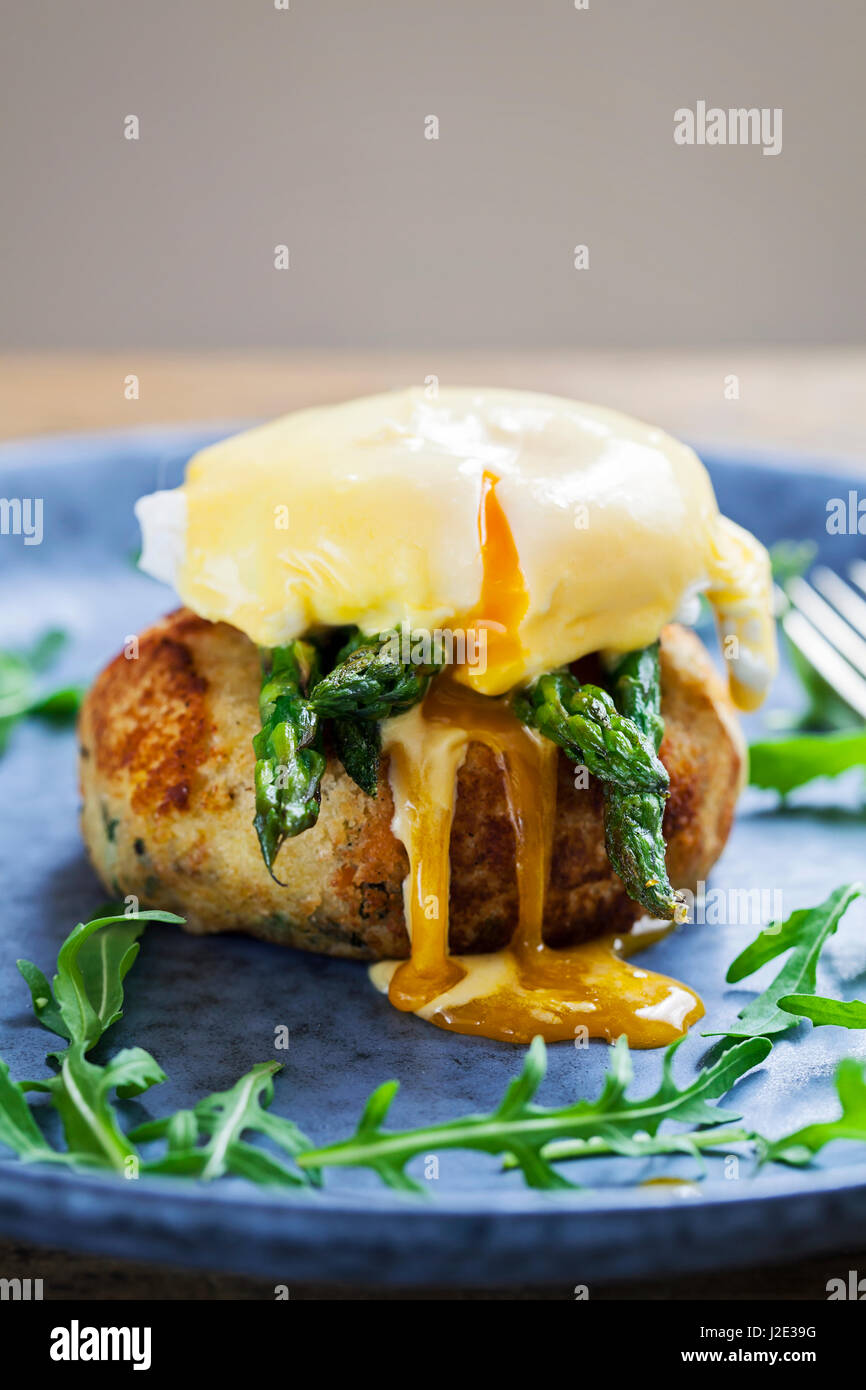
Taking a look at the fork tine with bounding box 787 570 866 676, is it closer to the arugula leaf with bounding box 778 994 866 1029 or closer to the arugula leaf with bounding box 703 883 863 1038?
the arugula leaf with bounding box 703 883 863 1038

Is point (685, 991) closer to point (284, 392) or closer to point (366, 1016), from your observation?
point (366, 1016)

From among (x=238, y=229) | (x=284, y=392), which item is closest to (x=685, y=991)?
(x=284, y=392)

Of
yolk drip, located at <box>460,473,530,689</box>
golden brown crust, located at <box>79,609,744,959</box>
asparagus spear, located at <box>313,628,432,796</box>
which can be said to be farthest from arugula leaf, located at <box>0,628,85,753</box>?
yolk drip, located at <box>460,473,530,689</box>

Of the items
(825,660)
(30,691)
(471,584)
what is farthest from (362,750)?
(825,660)

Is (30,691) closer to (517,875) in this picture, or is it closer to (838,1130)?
(517,875)

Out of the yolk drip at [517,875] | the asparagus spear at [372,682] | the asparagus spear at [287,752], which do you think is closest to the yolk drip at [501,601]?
the yolk drip at [517,875]

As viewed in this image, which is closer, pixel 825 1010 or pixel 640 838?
pixel 825 1010
